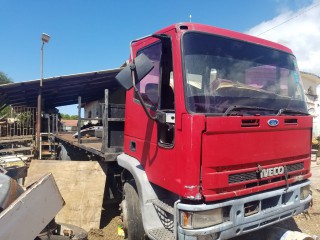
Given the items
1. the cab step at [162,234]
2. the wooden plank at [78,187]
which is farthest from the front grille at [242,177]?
the wooden plank at [78,187]

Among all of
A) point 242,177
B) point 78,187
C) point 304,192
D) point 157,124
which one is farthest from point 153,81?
point 78,187

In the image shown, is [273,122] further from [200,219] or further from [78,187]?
[78,187]

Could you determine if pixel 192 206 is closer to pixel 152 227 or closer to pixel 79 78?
pixel 152 227

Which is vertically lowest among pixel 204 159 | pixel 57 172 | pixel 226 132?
pixel 57 172

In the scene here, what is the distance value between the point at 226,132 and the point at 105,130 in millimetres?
2225

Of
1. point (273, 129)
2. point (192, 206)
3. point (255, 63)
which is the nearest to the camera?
point (192, 206)

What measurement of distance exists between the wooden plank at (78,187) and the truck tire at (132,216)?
3.28 ft

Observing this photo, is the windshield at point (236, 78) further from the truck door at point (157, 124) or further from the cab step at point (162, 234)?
the cab step at point (162, 234)

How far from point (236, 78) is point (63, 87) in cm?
1238

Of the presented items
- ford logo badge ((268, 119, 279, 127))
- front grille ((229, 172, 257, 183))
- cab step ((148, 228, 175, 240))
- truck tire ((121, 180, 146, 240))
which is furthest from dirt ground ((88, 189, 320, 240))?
ford logo badge ((268, 119, 279, 127))

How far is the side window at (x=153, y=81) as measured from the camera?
3.40 meters

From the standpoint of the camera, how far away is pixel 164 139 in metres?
3.25

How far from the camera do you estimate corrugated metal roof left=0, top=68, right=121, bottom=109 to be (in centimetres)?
1221

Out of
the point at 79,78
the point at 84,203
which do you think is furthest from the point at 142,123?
the point at 79,78
